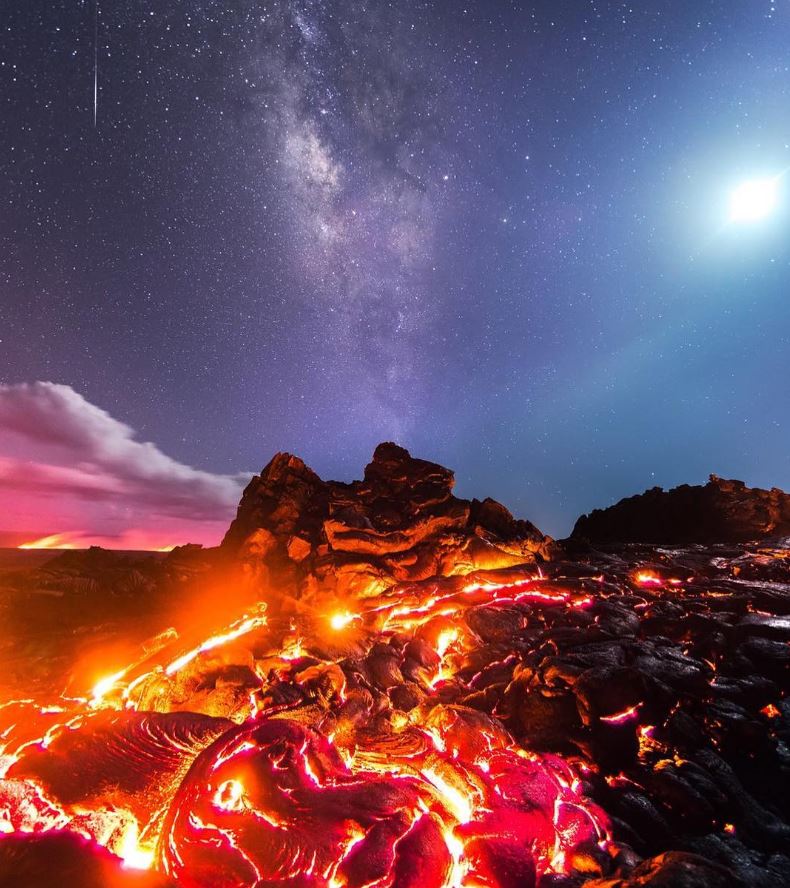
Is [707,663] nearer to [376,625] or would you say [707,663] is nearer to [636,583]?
[636,583]

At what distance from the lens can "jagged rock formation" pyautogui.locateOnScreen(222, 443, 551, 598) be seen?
25062mm

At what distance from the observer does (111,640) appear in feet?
58.8

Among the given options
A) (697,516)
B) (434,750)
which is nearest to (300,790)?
(434,750)

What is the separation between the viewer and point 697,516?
117 ft

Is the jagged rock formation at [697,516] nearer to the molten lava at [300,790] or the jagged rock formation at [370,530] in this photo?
the jagged rock formation at [370,530]

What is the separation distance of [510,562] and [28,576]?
96.4ft

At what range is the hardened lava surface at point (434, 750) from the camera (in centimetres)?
703

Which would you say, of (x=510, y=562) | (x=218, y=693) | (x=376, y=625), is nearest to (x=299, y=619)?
(x=376, y=625)

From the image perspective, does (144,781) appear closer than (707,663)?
Yes

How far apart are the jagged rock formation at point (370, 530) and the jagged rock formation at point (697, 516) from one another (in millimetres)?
15814

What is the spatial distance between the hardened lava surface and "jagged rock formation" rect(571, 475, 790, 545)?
15324 mm

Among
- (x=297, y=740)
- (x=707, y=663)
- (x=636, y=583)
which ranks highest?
(x=636, y=583)

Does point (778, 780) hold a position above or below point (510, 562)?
below

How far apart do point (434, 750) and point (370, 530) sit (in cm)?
1685
